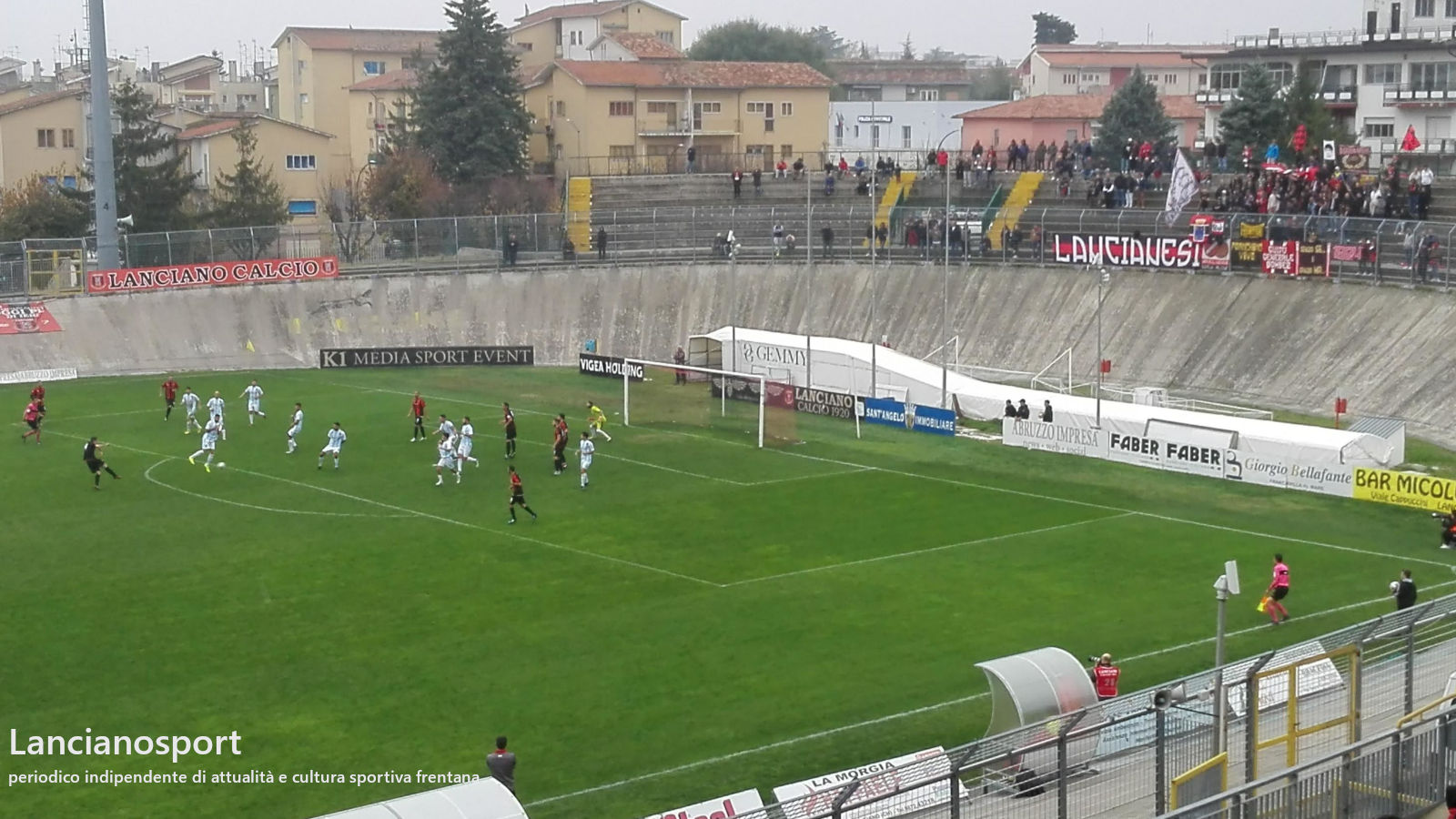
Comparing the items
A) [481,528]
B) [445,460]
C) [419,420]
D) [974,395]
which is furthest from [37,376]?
[974,395]

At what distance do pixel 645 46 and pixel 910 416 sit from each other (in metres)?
61.6

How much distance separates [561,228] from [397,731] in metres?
46.7

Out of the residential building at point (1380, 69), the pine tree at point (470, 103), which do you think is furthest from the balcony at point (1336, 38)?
the pine tree at point (470, 103)

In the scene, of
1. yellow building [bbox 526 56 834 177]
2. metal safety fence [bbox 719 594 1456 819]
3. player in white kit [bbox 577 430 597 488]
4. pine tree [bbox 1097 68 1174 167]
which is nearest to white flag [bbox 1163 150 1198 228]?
player in white kit [bbox 577 430 597 488]

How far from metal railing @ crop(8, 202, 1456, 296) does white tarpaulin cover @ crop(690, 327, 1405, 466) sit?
5006mm

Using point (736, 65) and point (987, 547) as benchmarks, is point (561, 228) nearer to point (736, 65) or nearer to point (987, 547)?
point (736, 65)

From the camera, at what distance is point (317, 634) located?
1211 inches

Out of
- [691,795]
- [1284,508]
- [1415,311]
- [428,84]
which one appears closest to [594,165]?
[428,84]

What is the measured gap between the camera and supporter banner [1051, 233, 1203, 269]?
59.9 metres

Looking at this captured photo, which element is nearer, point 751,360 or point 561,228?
point 751,360

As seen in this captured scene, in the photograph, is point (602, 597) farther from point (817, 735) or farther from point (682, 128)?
point (682, 128)

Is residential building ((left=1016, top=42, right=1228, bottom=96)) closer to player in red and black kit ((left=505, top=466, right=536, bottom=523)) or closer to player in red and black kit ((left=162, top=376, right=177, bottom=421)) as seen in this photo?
player in red and black kit ((left=162, top=376, right=177, bottom=421))

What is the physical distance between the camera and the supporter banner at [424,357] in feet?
214

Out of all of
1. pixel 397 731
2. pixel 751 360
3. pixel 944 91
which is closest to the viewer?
pixel 397 731
